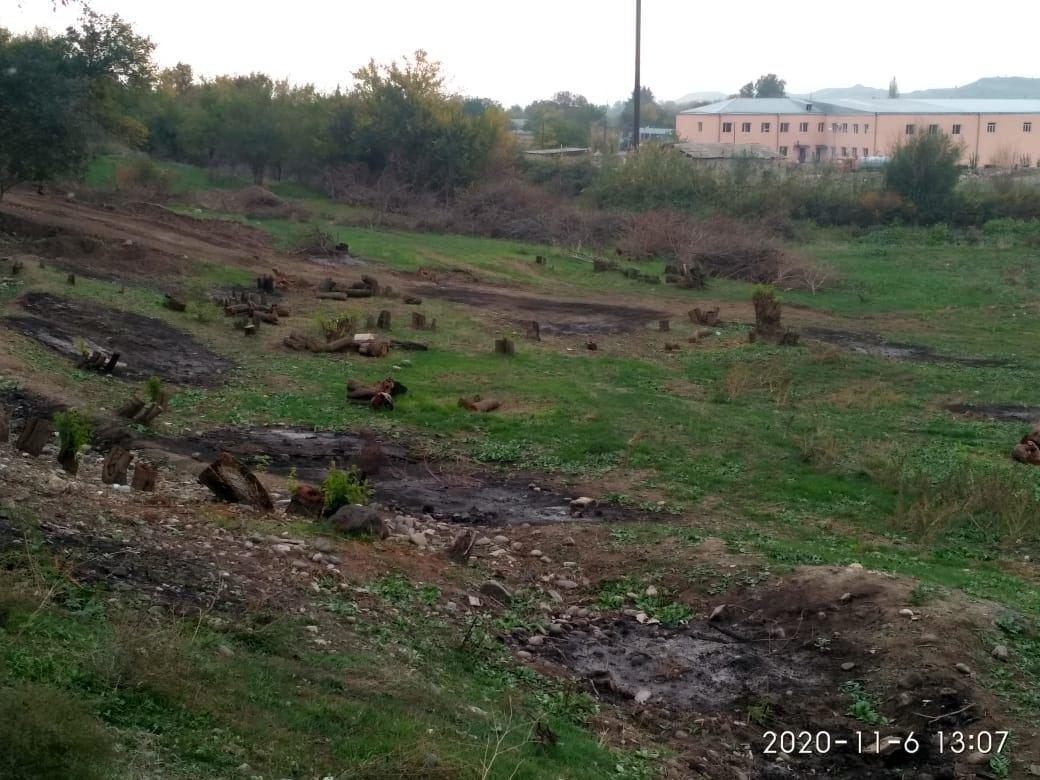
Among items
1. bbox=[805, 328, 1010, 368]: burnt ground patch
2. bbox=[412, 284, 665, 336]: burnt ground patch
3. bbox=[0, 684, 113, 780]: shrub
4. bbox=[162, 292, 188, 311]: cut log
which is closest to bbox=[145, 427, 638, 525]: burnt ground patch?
bbox=[0, 684, 113, 780]: shrub

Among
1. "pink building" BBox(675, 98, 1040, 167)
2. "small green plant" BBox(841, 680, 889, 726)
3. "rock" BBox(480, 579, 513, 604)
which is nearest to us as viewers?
"small green plant" BBox(841, 680, 889, 726)

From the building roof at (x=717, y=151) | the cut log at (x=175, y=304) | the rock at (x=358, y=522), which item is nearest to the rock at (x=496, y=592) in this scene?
the rock at (x=358, y=522)

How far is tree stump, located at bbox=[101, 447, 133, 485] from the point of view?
31.5 feet

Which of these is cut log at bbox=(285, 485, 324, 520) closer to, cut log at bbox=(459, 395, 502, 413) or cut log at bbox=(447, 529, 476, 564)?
cut log at bbox=(447, 529, 476, 564)

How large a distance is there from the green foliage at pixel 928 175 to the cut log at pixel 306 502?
41.1 metres

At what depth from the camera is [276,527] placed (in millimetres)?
8758

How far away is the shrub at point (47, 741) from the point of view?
4.13m

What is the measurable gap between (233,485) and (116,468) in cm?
99

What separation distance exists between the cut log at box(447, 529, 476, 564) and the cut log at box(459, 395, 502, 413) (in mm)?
5799

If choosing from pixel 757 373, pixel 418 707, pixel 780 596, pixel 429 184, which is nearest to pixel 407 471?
pixel 780 596

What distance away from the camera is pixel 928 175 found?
46812 millimetres

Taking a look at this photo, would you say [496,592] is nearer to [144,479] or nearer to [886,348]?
[144,479]

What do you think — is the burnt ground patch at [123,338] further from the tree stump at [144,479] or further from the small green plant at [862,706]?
the small green plant at [862,706]

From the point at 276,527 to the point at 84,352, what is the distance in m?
7.68
